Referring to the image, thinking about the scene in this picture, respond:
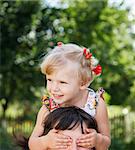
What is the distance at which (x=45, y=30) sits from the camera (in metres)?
14.0

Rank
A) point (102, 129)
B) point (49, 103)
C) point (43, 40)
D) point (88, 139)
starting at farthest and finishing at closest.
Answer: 1. point (43, 40)
2. point (49, 103)
3. point (102, 129)
4. point (88, 139)

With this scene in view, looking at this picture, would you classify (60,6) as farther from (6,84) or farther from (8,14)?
(6,84)

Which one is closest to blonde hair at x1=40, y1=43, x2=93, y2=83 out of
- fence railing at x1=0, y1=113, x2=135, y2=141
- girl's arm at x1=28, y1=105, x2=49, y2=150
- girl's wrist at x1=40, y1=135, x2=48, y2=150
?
girl's arm at x1=28, y1=105, x2=49, y2=150

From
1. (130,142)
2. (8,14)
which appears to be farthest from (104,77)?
(130,142)

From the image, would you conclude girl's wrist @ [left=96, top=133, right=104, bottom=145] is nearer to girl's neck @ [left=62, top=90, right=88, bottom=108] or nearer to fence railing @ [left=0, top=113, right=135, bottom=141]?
girl's neck @ [left=62, top=90, right=88, bottom=108]

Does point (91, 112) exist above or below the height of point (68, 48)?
below

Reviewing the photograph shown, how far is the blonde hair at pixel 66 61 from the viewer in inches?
95.7

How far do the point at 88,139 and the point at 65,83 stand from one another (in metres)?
0.30

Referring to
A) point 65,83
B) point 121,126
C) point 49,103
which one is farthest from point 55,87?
point 121,126

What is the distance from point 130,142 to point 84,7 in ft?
20.8

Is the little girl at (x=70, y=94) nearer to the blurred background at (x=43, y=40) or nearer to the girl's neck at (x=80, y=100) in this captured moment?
the girl's neck at (x=80, y=100)

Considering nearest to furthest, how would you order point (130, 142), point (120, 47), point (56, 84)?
point (56, 84), point (130, 142), point (120, 47)

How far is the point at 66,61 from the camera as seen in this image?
2430 mm

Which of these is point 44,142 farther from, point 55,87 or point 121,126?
point 121,126
